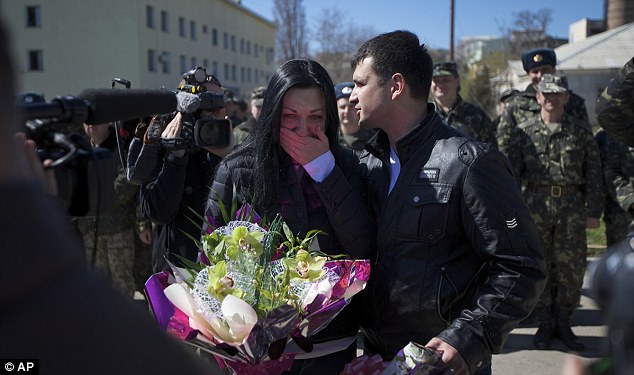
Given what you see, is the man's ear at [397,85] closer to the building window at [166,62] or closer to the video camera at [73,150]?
the video camera at [73,150]

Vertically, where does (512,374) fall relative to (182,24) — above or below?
below

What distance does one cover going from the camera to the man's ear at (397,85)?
8.45ft

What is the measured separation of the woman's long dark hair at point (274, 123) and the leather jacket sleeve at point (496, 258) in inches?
29.2

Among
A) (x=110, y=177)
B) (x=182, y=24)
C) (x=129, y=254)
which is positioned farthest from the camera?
(x=182, y=24)

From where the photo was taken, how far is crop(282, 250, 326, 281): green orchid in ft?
6.90

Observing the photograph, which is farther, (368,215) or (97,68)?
(97,68)

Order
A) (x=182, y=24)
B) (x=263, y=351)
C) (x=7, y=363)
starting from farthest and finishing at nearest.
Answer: (x=182, y=24)
(x=263, y=351)
(x=7, y=363)

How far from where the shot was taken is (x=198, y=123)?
3.47 metres

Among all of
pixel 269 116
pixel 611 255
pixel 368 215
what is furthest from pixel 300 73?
pixel 611 255

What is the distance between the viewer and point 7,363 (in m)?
0.71

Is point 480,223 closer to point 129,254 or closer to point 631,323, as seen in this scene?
point 631,323

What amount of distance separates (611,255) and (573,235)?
501cm

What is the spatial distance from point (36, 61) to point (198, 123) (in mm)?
42313

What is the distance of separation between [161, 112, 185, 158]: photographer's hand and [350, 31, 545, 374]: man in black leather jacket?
1.46 metres
